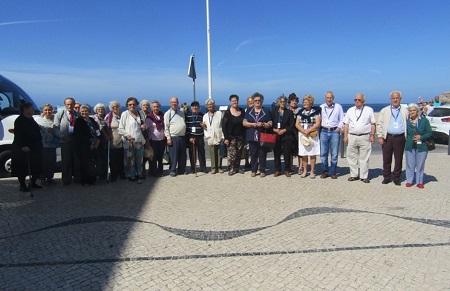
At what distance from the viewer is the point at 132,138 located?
7.70 metres

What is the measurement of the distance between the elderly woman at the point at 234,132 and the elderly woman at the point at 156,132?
59.1 inches

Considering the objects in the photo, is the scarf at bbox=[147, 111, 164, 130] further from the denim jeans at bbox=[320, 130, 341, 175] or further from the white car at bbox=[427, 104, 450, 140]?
the white car at bbox=[427, 104, 450, 140]

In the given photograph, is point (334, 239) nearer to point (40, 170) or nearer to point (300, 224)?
point (300, 224)

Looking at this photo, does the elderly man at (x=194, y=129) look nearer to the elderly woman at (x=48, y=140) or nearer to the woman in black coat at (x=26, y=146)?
the elderly woman at (x=48, y=140)

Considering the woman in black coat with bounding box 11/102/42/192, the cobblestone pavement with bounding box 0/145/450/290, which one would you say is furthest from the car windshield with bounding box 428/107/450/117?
the woman in black coat with bounding box 11/102/42/192

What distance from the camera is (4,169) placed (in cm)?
873

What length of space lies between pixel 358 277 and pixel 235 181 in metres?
4.58

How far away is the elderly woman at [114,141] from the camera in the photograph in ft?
25.4

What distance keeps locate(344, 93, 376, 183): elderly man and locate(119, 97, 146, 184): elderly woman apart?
182 inches

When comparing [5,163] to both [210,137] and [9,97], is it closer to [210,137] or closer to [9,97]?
[9,97]

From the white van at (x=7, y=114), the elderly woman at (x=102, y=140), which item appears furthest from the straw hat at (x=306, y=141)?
the white van at (x=7, y=114)

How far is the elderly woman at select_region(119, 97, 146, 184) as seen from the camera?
771cm

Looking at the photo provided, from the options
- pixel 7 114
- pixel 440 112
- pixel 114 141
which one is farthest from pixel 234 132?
pixel 440 112

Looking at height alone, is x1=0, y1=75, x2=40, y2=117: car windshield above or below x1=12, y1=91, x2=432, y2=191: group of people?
above
